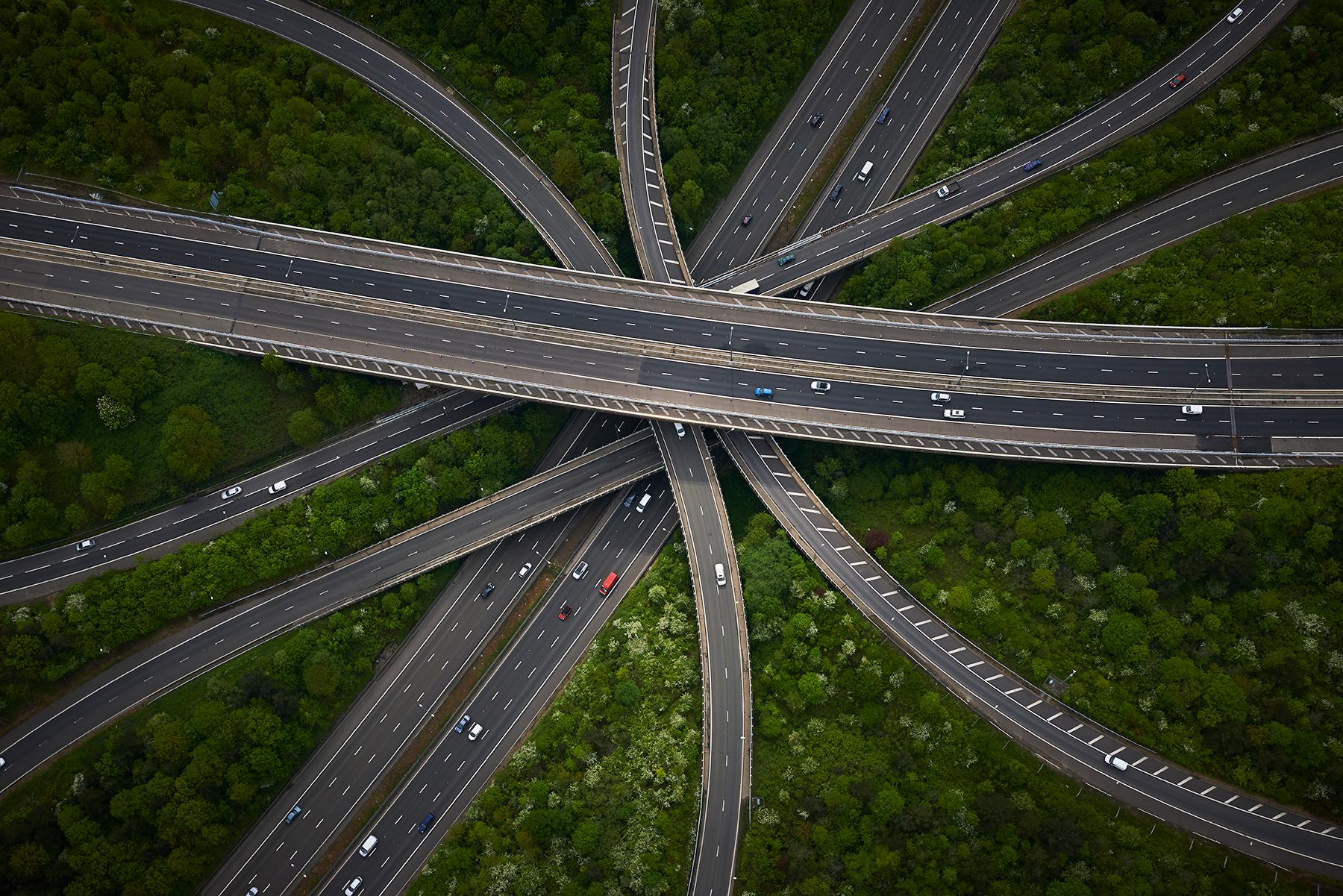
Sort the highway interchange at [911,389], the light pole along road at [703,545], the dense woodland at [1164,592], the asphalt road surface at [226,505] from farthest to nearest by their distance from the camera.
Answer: the asphalt road surface at [226,505], the highway interchange at [911,389], the light pole along road at [703,545], the dense woodland at [1164,592]

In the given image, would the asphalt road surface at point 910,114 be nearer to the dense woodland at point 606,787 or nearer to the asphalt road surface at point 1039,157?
the asphalt road surface at point 1039,157

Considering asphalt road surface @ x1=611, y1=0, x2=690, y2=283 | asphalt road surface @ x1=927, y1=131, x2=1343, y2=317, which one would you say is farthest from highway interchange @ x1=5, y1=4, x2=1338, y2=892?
asphalt road surface @ x1=611, y1=0, x2=690, y2=283

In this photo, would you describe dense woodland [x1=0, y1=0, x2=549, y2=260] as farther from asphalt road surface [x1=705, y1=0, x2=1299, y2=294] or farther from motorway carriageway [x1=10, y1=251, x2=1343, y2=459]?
asphalt road surface [x1=705, y1=0, x2=1299, y2=294]

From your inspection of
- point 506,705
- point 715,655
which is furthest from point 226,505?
point 715,655

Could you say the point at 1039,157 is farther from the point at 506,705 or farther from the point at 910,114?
the point at 506,705

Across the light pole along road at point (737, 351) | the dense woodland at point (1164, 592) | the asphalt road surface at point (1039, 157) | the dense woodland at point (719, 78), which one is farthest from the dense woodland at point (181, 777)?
the dense woodland at point (719, 78)

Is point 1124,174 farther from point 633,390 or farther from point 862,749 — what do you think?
point 862,749
